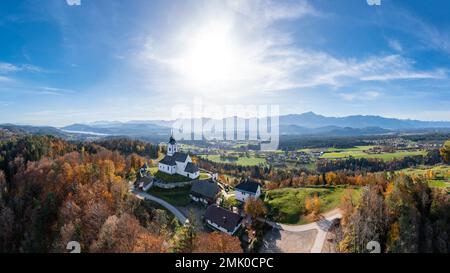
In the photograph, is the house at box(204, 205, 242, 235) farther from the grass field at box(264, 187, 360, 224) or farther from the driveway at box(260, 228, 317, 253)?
Result: the grass field at box(264, 187, 360, 224)

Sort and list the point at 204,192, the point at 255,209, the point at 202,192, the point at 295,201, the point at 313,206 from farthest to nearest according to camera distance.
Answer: the point at 202,192 < the point at 204,192 < the point at 295,201 < the point at 313,206 < the point at 255,209

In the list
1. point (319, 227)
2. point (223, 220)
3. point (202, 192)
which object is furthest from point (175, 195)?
point (319, 227)

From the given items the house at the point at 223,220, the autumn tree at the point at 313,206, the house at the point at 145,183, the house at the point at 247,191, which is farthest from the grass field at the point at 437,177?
the house at the point at 145,183

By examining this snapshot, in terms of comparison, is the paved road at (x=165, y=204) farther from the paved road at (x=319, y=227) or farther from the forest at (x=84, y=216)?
the paved road at (x=319, y=227)

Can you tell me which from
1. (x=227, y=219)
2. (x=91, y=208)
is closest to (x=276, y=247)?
(x=227, y=219)

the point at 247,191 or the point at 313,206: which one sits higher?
the point at 247,191

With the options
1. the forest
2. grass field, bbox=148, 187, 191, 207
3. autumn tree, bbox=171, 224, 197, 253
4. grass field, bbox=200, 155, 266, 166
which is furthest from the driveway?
grass field, bbox=200, 155, 266, 166

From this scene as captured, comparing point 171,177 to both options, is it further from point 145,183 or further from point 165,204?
point 165,204

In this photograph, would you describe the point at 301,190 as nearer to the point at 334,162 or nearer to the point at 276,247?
the point at 276,247
